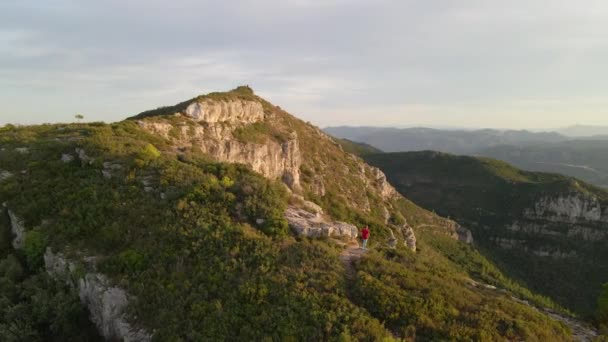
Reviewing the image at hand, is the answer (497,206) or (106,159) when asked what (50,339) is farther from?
(497,206)

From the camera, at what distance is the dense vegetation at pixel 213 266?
12.5 metres

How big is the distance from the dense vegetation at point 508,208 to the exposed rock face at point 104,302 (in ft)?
309

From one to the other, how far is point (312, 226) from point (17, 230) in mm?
16936

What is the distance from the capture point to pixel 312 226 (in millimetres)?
18938

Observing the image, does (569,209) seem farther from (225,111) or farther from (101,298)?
(101,298)

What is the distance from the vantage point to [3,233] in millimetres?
19484

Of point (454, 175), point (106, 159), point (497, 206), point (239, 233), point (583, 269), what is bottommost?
point (583, 269)

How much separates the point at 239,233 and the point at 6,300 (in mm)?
10628

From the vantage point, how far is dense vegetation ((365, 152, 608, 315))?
3711 inches

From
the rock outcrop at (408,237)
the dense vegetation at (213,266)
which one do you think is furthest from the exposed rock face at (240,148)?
the rock outcrop at (408,237)

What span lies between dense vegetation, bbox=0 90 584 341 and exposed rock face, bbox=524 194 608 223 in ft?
441

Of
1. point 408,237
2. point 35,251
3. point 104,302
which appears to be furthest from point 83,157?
point 408,237

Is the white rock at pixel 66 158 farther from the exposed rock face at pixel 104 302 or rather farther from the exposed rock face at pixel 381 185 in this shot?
the exposed rock face at pixel 381 185

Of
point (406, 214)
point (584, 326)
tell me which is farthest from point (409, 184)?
point (584, 326)
